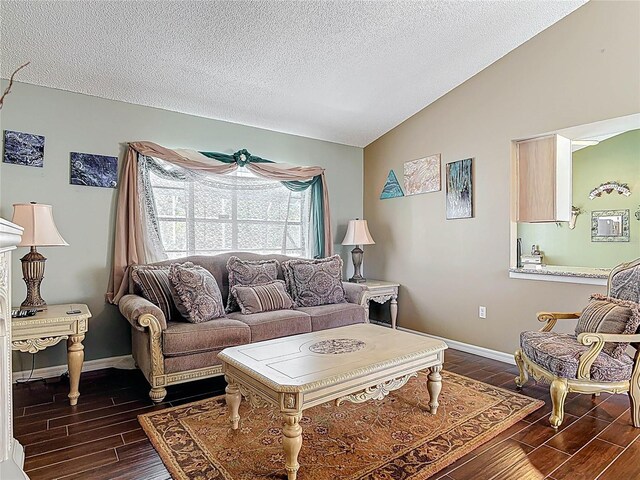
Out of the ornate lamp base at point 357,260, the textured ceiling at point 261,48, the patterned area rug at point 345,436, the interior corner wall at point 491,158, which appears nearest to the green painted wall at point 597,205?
the interior corner wall at point 491,158

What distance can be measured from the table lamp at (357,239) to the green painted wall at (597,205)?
1.88 metres

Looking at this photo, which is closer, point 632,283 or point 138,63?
point 632,283

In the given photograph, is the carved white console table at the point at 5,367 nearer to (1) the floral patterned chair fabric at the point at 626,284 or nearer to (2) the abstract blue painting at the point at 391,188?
(1) the floral patterned chair fabric at the point at 626,284

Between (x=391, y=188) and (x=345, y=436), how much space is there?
128 inches

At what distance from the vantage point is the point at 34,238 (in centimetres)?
277

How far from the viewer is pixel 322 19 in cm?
295

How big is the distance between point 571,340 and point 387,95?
9.28 feet

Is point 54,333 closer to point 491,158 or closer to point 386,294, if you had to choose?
point 386,294

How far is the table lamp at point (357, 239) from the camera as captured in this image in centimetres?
475

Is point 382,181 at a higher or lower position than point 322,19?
lower

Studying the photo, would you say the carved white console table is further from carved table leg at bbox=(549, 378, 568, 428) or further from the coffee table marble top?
carved table leg at bbox=(549, 378, 568, 428)

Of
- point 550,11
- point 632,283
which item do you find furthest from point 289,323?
point 550,11

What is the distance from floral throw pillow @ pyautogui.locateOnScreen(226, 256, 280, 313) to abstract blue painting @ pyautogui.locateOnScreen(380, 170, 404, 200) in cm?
190

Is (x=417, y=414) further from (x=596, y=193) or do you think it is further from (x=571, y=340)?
(x=596, y=193)
